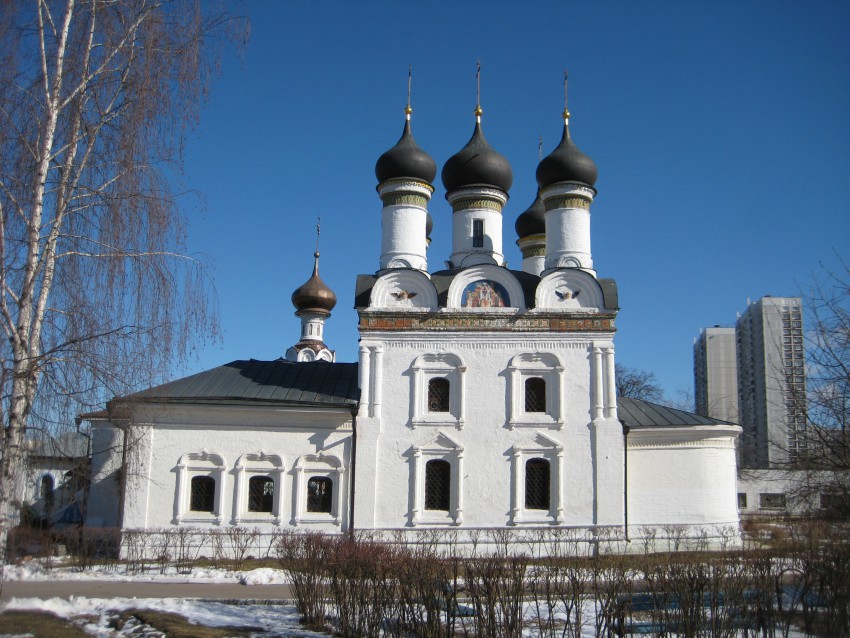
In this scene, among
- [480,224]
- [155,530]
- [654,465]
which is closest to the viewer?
[155,530]

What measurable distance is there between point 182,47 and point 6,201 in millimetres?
2441

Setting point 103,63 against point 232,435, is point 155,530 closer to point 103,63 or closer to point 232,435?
point 232,435

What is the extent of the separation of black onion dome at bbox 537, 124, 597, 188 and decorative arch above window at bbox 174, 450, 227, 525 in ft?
30.5

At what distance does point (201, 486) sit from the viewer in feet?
51.9

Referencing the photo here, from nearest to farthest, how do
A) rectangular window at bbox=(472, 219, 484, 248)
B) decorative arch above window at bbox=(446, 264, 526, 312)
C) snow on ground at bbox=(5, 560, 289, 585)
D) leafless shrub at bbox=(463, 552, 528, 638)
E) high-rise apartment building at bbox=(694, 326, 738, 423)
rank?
leafless shrub at bbox=(463, 552, 528, 638) → snow on ground at bbox=(5, 560, 289, 585) → decorative arch above window at bbox=(446, 264, 526, 312) → rectangular window at bbox=(472, 219, 484, 248) → high-rise apartment building at bbox=(694, 326, 738, 423)

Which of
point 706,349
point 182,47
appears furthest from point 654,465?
point 706,349

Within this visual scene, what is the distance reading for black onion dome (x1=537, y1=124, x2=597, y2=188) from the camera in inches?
714

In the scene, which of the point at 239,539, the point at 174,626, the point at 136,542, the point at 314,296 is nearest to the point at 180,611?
the point at 174,626

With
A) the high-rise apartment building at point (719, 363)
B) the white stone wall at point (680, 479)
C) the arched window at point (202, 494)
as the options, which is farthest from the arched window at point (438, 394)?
the high-rise apartment building at point (719, 363)

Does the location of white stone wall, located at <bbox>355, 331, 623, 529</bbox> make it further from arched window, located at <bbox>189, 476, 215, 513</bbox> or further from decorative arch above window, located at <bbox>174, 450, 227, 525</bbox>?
arched window, located at <bbox>189, 476, 215, 513</bbox>

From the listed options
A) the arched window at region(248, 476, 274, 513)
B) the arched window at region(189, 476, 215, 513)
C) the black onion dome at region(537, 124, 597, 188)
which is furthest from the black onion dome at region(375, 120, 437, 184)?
the arched window at region(189, 476, 215, 513)

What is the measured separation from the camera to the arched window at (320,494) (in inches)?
623

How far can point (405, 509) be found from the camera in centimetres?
1562

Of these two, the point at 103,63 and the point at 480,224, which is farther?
the point at 480,224
